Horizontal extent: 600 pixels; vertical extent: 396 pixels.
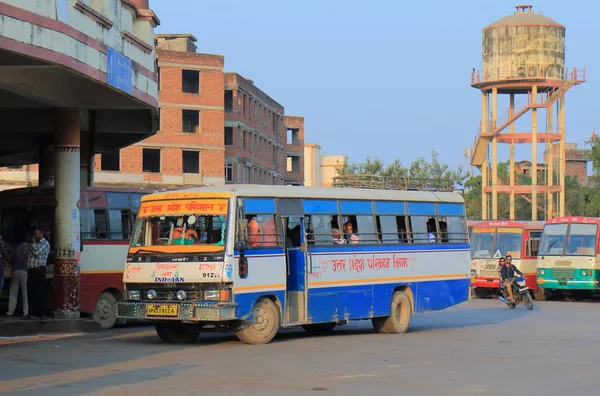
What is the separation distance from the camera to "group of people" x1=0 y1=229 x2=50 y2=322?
885 inches

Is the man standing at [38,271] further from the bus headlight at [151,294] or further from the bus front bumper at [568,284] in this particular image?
the bus front bumper at [568,284]

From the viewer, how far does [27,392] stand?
12.9 metres

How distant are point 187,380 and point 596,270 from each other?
85.4ft

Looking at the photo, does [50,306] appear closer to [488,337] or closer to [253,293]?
[253,293]

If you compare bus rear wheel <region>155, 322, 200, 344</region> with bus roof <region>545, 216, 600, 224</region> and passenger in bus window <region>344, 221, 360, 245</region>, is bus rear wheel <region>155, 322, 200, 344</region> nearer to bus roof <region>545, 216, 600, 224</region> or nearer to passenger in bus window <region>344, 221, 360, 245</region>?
passenger in bus window <region>344, 221, 360, 245</region>

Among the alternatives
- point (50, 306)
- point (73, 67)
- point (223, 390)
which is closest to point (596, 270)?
point (50, 306)

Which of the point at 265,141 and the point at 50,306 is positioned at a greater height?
the point at 265,141

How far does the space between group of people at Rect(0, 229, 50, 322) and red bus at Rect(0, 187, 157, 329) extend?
70cm

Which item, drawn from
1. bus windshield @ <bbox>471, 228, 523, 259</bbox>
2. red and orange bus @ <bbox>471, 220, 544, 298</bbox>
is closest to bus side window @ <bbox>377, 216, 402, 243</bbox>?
red and orange bus @ <bbox>471, 220, 544, 298</bbox>

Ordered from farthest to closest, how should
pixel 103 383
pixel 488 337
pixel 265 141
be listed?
pixel 265 141 < pixel 488 337 < pixel 103 383

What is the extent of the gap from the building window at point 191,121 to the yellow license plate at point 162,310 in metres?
52.5

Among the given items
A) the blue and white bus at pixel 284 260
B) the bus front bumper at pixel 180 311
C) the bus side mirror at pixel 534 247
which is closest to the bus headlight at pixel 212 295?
the blue and white bus at pixel 284 260

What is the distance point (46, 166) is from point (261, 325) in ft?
41.7

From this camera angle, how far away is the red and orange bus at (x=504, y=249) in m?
39.9
